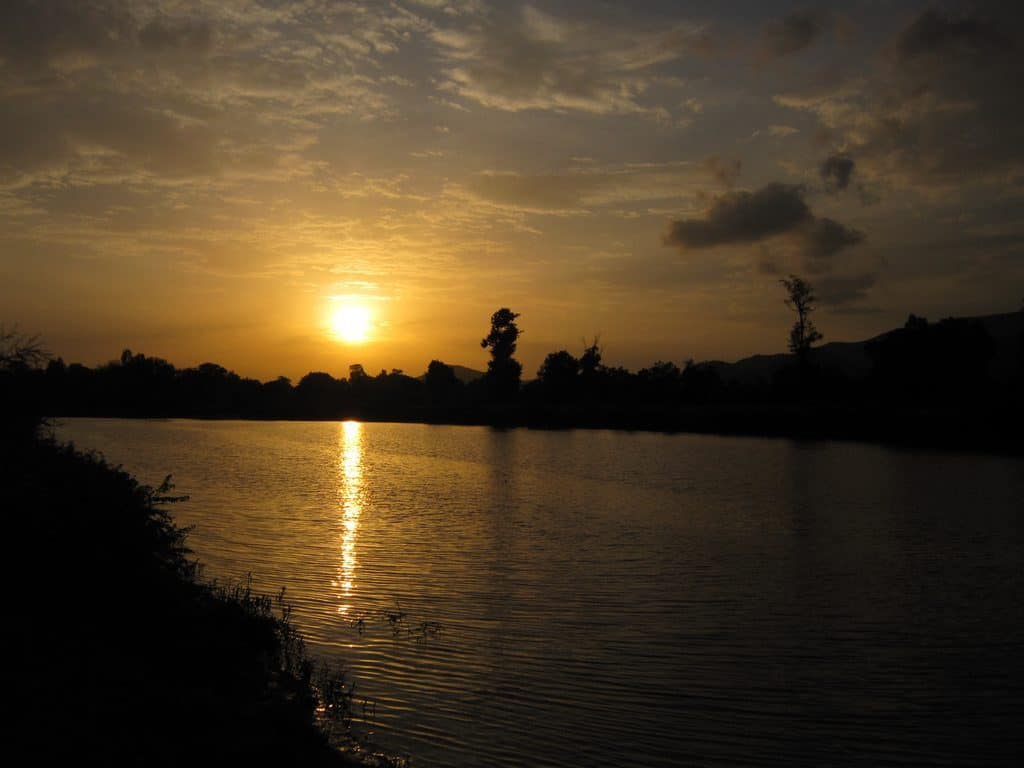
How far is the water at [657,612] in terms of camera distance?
10258 mm

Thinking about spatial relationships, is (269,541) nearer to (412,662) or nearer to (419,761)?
(412,662)

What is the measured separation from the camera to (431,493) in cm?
3722

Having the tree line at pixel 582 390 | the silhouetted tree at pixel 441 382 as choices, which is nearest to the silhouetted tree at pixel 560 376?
the tree line at pixel 582 390

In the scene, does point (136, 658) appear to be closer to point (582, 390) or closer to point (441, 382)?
point (582, 390)

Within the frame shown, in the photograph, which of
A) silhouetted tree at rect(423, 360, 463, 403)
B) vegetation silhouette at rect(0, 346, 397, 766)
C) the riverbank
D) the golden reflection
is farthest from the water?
silhouetted tree at rect(423, 360, 463, 403)

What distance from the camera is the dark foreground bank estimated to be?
25.5 feet

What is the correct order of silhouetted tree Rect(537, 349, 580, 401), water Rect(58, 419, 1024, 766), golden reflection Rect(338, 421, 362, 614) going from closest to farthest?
water Rect(58, 419, 1024, 766) → golden reflection Rect(338, 421, 362, 614) → silhouetted tree Rect(537, 349, 580, 401)

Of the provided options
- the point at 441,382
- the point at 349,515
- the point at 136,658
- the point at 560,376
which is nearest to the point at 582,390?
the point at 560,376

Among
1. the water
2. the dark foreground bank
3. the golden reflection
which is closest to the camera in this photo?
the dark foreground bank

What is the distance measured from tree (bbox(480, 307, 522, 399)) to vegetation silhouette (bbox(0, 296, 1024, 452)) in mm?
185

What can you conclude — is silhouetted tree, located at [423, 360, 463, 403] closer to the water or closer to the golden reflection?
the golden reflection

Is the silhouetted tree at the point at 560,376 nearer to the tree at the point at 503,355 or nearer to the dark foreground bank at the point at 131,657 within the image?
the tree at the point at 503,355

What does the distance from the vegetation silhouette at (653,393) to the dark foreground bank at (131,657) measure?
9005 millimetres

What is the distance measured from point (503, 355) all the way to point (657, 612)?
133m
